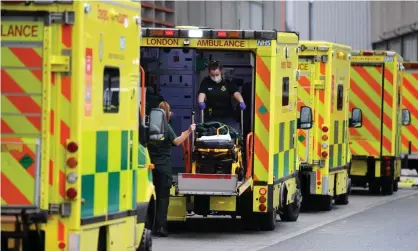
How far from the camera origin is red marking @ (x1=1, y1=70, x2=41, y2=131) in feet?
35.4

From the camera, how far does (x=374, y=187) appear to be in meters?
27.4

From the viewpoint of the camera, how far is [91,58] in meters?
11.1

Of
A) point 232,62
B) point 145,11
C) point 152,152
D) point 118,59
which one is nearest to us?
point 118,59

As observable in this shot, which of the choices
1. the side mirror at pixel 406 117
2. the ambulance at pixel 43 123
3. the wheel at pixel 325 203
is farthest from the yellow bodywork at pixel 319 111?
the ambulance at pixel 43 123

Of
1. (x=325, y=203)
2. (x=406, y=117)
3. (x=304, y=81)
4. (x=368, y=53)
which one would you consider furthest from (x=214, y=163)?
(x=406, y=117)

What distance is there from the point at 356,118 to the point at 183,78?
6.47 meters

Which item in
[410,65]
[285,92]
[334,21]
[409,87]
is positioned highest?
[334,21]

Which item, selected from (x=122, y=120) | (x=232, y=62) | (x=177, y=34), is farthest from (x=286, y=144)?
(x=122, y=120)

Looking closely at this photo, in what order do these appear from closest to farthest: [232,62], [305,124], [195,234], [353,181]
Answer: [195,234] < [232,62] < [305,124] < [353,181]

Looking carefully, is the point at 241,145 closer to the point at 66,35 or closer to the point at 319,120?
the point at 319,120

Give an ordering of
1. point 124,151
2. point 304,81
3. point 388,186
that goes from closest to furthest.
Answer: point 124,151
point 304,81
point 388,186

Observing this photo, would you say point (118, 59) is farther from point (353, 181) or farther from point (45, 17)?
point (353, 181)

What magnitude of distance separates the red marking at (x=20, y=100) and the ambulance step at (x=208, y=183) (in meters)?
5.99

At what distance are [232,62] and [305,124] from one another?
194 centimetres
